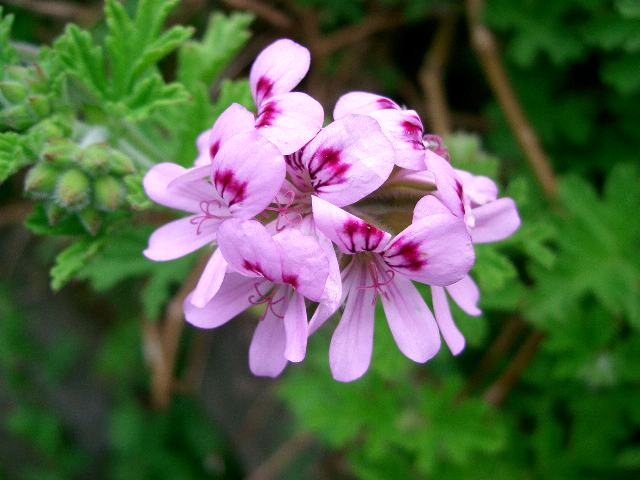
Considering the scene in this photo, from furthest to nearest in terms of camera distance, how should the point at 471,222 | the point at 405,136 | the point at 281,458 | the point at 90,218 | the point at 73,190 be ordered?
the point at 281,458 < the point at 90,218 < the point at 73,190 < the point at 471,222 < the point at 405,136

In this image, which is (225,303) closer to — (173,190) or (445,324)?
(173,190)

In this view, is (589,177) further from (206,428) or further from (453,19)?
(206,428)

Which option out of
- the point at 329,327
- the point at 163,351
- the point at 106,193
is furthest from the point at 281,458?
the point at 106,193

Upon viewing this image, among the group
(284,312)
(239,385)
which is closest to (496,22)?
(284,312)

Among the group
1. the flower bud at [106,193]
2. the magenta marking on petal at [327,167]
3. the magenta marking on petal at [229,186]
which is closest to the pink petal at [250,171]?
the magenta marking on petal at [229,186]

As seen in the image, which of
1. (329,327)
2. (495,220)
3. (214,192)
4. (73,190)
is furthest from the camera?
(329,327)

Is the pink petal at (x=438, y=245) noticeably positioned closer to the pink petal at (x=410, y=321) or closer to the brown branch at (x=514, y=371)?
the pink petal at (x=410, y=321)

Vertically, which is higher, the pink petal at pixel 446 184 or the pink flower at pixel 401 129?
the pink flower at pixel 401 129
